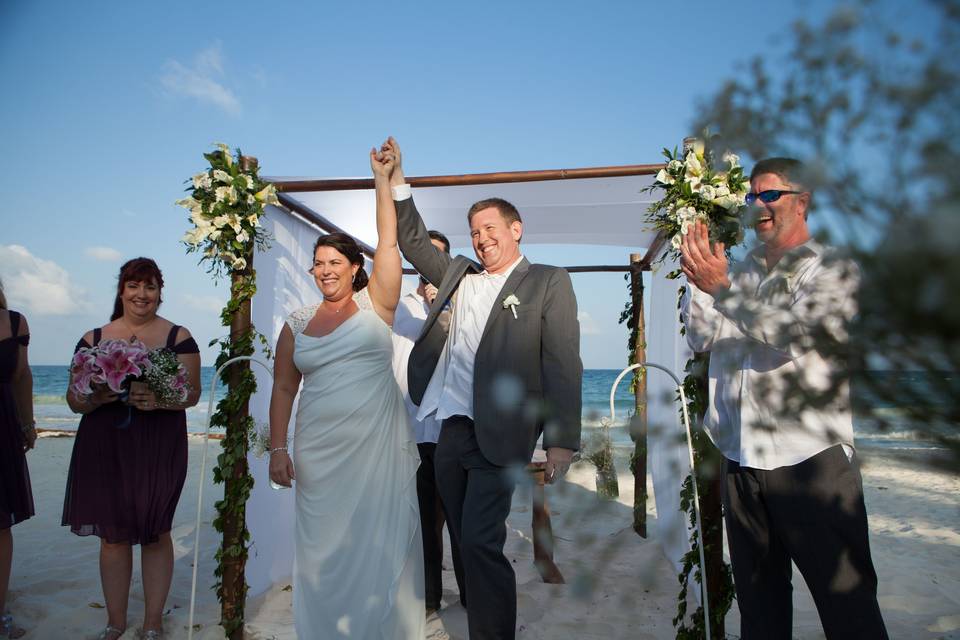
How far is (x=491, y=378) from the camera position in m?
2.68

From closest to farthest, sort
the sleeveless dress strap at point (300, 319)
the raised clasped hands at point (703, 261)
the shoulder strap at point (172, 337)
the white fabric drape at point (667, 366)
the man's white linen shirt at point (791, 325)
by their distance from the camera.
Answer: the man's white linen shirt at point (791, 325) < the raised clasped hands at point (703, 261) < the sleeveless dress strap at point (300, 319) < the shoulder strap at point (172, 337) < the white fabric drape at point (667, 366)

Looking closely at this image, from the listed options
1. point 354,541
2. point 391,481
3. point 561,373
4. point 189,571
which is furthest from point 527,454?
point 189,571

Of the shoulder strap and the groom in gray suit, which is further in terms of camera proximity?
the shoulder strap

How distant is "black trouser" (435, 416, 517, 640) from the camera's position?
8.34ft

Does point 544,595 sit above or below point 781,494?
below

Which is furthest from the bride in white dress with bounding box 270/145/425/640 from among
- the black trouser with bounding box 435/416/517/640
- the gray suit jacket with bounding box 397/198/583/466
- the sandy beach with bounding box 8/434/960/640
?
the sandy beach with bounding box 8/434/960/640

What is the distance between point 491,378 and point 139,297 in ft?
6.70

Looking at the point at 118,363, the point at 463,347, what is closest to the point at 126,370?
the point at 118,363

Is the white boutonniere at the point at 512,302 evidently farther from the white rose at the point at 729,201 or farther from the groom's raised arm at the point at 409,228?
the white rose at the point at 729,201

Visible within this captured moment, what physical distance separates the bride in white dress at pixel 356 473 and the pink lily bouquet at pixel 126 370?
21.5 inches

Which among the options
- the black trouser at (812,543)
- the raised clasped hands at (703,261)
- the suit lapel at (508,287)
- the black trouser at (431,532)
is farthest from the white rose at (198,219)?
→ the black trouser at (812,543)

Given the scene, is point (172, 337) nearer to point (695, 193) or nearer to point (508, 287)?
point (508, 287)

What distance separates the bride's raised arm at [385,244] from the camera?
291 centimetres

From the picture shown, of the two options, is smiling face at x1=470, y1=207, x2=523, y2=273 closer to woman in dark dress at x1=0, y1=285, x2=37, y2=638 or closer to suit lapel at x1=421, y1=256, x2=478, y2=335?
→ suit lapel at x1=421, y1=256, x2=478, y2=335
